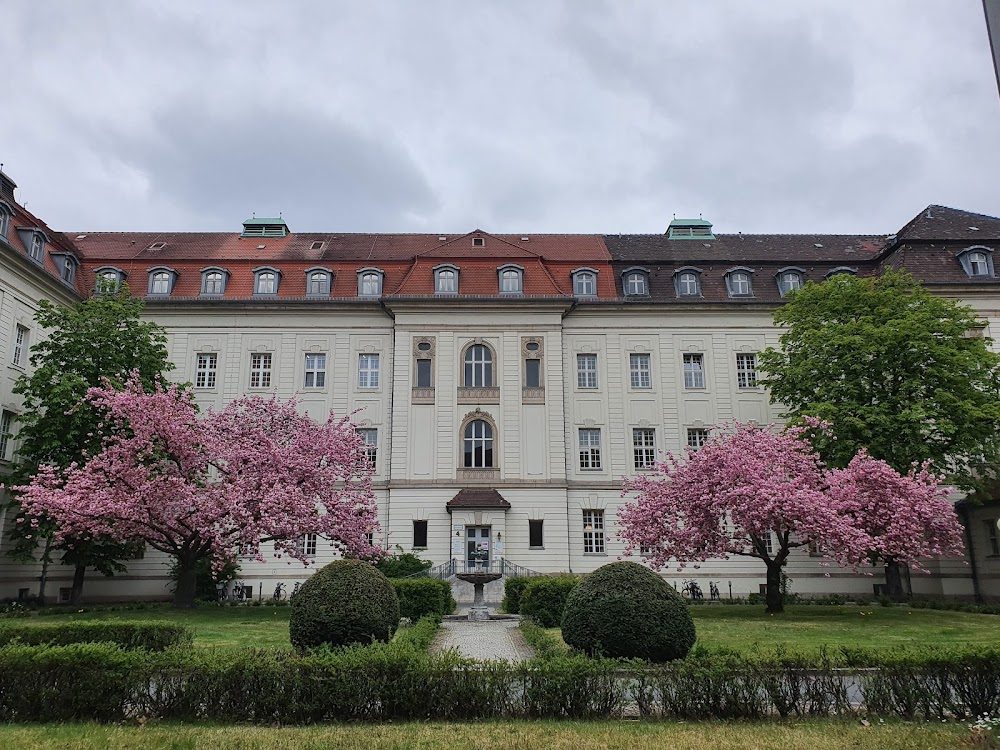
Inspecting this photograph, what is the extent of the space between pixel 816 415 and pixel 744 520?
6584 millimetres

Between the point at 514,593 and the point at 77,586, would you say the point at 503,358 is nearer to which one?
the point at 514,593

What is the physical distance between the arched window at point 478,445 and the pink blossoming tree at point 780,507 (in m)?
10.5

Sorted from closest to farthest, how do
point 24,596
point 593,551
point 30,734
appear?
point 30,734 < point 24,596 < point 593,551

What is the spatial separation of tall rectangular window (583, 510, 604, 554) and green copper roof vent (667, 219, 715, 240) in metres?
18.0

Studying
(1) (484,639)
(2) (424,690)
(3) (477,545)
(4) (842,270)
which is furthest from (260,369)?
(2) (424,690)

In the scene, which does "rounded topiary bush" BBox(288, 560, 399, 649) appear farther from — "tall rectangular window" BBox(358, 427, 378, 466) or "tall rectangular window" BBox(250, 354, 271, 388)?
"tall rectangular window" BBox(250, 354, 271, 388)

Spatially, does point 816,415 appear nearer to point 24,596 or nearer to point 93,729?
point 93,729

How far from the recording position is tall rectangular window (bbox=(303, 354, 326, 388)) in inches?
1490

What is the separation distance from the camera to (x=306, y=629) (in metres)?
14.3

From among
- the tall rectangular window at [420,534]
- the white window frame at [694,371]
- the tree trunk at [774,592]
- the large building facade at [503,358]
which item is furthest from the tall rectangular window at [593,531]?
the tree trunk at [774,592]

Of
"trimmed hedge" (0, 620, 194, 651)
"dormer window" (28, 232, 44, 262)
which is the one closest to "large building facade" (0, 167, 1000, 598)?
"dormer window" (28, 232, 44, 262)

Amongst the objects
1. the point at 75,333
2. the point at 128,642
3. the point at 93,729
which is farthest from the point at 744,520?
the point at 75,333

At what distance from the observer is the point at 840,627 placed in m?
21.4

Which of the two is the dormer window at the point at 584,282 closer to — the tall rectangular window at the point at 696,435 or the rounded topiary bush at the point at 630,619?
the tall rectangular window at the point at 696,435
